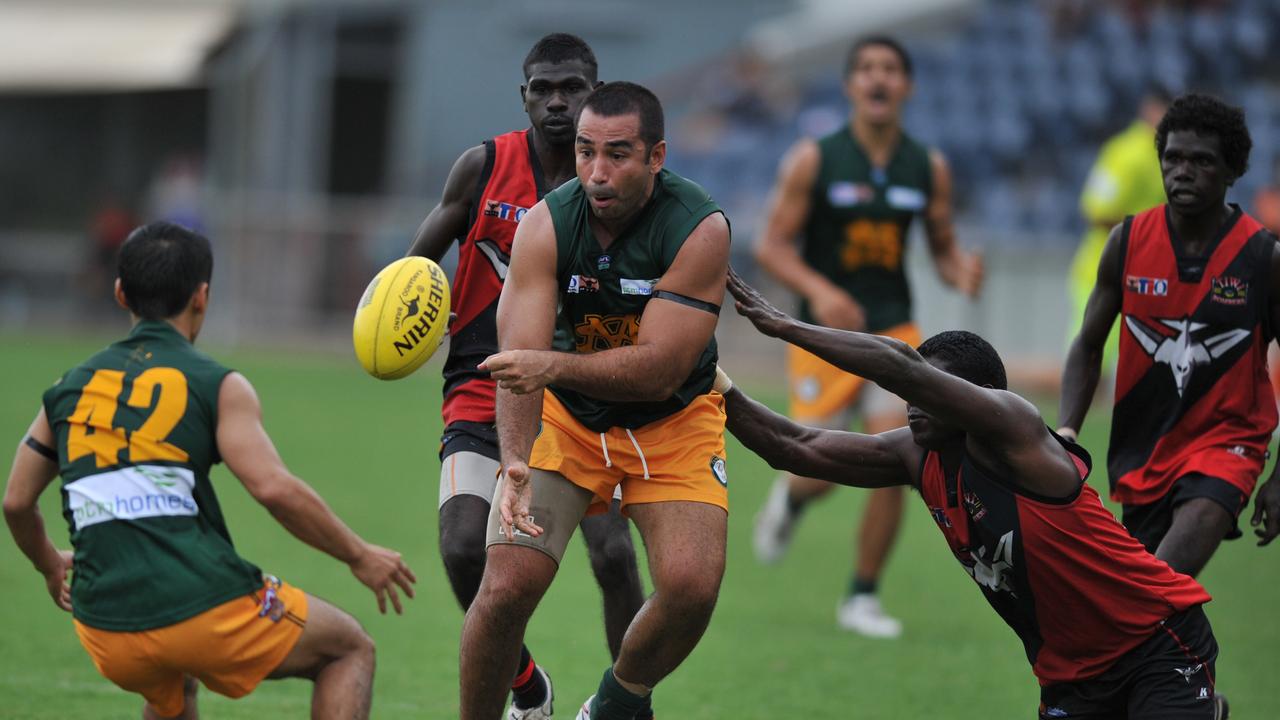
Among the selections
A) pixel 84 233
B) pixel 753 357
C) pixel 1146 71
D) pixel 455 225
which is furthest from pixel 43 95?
pixel 455 225

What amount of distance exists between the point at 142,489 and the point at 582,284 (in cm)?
161

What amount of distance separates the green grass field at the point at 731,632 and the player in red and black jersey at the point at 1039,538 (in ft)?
5.80

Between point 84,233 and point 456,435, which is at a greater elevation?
point 456,435

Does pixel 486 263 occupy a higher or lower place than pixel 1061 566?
higher

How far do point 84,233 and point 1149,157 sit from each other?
2413 cm

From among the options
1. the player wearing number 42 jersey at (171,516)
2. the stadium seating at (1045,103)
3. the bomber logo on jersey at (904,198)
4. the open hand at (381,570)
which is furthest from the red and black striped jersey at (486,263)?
the stadium seating at (1045,103)

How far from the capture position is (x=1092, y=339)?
6.64 m

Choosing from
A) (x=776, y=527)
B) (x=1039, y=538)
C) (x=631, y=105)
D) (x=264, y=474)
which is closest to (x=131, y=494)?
(x=264, y=474)

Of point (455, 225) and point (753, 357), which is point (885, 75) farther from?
point (753, 357)

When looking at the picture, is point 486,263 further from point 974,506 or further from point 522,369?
point 974,506

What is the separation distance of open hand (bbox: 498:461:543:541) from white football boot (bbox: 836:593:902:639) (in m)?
4.04

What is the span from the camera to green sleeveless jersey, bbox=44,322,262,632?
4566 millimetres

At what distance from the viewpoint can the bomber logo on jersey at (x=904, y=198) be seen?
9.50m

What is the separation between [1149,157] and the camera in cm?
1314
